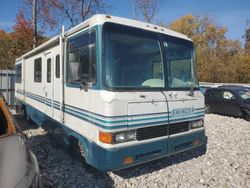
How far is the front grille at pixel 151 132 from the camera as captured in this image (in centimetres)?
416

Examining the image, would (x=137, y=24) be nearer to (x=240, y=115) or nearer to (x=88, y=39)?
(x=88, y=39)

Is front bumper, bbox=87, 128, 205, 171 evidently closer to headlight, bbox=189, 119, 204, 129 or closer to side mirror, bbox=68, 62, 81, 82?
headlight, bbox=189, 119, 204, 129

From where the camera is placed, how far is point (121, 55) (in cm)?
413

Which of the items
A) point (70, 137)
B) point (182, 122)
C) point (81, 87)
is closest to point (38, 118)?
point (70, 137)

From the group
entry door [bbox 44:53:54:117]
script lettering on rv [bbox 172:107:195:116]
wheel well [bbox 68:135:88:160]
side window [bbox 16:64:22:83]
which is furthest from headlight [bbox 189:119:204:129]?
side window [bbox 16:64:22:83]

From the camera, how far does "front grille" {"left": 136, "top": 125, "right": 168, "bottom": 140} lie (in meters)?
4.16

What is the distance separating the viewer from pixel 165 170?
200 inches

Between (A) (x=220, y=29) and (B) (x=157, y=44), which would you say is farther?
(A) (x=220, y=29)

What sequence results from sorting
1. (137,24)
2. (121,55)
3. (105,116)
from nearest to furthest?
1. (105,116)
2. (121,55)
3. (137,24)

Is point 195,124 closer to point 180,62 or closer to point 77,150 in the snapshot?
point 180,62

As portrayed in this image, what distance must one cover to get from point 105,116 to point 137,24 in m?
1.72

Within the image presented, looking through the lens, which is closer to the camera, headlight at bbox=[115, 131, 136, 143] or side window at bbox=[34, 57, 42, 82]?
headlight at bbox=[115, 131, 136, 143]

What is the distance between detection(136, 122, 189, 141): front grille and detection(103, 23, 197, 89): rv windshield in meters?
0.71

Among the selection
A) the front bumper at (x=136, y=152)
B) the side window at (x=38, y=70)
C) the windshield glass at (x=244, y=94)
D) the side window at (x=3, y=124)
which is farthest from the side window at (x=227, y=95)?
the side window at (x=3, y=124)
